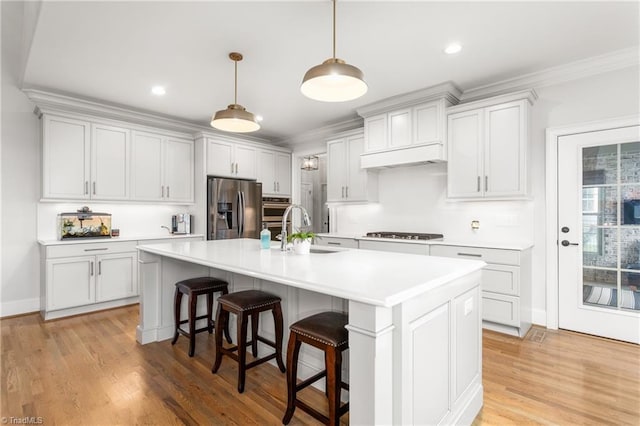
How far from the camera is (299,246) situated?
2480 millimetres

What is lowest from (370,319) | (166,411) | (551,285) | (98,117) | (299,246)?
(166,411)

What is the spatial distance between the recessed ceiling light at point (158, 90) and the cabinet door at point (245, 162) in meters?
1.59

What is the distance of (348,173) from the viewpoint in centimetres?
487

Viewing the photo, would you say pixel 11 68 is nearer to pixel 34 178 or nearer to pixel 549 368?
pixel 34 178

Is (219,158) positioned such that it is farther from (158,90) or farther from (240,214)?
(158,90)

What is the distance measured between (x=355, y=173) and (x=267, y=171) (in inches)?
70.2

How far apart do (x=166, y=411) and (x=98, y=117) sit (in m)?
3.80

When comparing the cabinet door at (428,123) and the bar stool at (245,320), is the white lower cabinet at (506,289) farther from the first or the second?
the bar stool at (245,320)

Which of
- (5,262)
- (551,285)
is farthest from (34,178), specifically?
(551,285)

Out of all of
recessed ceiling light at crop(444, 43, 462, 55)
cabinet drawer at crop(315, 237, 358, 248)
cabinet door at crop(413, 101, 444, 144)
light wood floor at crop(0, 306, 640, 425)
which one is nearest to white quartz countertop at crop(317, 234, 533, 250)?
cabinet drawer at crop(315, 237, 358, 248)

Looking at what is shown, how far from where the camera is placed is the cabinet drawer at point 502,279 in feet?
10.3

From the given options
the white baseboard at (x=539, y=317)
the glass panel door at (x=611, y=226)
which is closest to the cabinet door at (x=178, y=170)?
the white baseboard at (x=539, y=317)

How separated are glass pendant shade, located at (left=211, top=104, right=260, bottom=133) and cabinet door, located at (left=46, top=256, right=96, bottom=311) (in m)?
2.61

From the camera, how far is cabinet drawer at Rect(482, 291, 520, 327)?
3139mm
